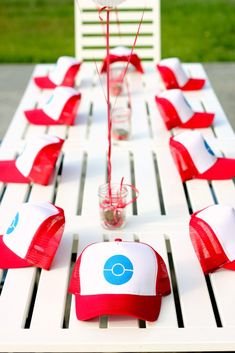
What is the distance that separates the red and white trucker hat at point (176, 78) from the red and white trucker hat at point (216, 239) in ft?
4.80

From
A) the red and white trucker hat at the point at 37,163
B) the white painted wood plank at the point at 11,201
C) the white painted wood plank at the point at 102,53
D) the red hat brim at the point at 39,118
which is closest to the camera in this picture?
A: the white painted wood plank at the point at 11,201

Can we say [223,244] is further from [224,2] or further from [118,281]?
[224,2]

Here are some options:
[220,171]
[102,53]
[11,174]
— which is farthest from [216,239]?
[102,53]

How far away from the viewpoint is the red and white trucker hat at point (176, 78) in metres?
3.36

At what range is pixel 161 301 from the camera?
5.92ft

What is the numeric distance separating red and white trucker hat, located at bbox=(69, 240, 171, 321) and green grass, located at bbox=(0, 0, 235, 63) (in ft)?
13.9

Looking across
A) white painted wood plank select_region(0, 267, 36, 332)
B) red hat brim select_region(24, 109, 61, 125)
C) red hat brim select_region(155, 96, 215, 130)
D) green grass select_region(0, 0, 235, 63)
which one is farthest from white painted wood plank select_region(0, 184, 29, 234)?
green grass select_region(0, 0, 235, 63)

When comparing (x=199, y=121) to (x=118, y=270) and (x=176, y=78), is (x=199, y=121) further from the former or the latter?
(x=118, y=270)

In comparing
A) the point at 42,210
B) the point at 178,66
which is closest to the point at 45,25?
the point at 178,66

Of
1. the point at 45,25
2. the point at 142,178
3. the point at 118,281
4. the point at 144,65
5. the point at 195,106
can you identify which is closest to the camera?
the point at 118,281

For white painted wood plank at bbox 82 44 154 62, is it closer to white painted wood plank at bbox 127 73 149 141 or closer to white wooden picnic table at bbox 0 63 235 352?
white painted wood plank at bbox 127 73 149 141

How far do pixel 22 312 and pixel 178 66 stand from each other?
191 centimetres

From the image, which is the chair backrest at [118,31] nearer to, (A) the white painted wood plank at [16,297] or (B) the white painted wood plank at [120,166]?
(B) the white painted wood plank at [120,166]

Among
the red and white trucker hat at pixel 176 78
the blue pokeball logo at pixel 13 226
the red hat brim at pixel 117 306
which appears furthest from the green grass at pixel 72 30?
the red hat brim at pixel 117 306
